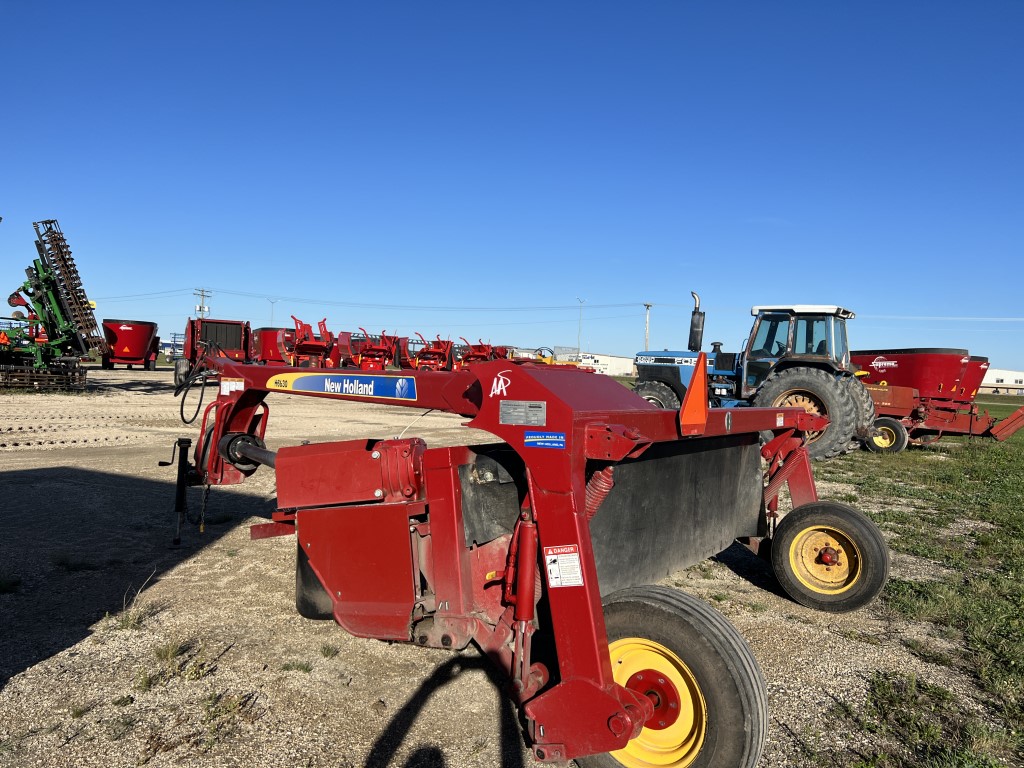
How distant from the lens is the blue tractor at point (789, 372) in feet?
33.1

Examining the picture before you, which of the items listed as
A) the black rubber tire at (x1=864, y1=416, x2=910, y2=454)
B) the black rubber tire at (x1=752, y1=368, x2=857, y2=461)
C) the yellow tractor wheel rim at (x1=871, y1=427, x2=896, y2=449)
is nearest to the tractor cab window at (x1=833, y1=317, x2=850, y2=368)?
the black rubber tire at (x1=752, y1=368, x2=857, y2=461)

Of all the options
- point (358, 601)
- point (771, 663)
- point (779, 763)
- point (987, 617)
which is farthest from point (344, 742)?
point (987, 617)

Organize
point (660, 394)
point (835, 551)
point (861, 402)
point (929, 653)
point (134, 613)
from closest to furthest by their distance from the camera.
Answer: point (929, 653)
point (134, 613)
point (835, 551)
point (861, 402)
point (660, 394)

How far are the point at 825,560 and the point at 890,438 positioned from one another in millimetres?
10960

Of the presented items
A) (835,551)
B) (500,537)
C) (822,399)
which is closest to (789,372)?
(822,399)

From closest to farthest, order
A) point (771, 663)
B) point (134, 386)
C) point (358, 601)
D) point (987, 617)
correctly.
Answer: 1. point (358, 601)
2. point (771, 663)
3. point (987, 617)
4. point (134, 386)

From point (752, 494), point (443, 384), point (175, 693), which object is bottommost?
point (175, 693)

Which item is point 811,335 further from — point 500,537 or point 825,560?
point 500,537

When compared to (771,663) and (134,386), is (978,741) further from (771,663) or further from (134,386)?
(134,386)

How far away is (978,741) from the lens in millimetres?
2898

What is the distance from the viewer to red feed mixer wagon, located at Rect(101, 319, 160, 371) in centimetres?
2298

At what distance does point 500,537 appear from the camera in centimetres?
301

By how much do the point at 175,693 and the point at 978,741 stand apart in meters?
3.67

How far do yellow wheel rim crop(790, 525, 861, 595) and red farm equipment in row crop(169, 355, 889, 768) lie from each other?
12cm
